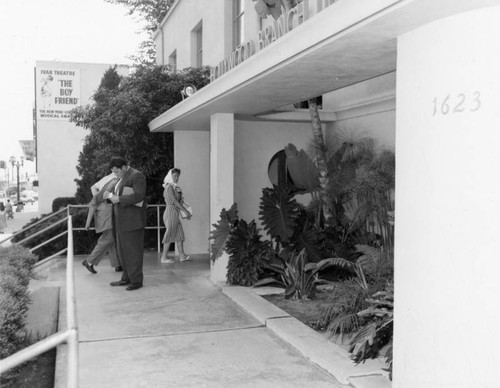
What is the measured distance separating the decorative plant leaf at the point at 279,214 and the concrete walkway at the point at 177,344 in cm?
115

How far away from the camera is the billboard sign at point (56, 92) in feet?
99.2

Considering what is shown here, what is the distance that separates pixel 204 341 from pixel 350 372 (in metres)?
1.63

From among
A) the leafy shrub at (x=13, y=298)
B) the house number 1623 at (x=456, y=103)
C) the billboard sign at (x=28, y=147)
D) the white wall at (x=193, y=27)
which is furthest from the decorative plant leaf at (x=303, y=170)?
the billboard sign at (x=28, y=147)

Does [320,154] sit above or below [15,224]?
above

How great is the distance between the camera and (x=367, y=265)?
6.27 meters

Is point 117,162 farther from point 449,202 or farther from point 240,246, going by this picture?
point 449,202

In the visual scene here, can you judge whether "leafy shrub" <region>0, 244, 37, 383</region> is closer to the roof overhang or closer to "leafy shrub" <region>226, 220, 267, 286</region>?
"leafy shrub" <region>226, 220, 267, 286</region>

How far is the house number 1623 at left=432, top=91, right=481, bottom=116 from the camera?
3326mm

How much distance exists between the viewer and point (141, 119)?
462 inches

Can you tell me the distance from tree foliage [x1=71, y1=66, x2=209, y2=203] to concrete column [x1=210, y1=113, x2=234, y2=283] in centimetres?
362

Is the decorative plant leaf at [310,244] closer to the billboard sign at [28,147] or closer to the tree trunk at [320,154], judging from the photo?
the tree trunk at [320,154]

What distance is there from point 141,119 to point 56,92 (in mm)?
20572

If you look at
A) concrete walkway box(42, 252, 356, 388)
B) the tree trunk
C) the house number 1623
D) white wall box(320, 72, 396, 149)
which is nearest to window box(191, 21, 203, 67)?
white wall box(320, 72, 396, 149)

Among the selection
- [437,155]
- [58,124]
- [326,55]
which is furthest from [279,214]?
[58,124]
